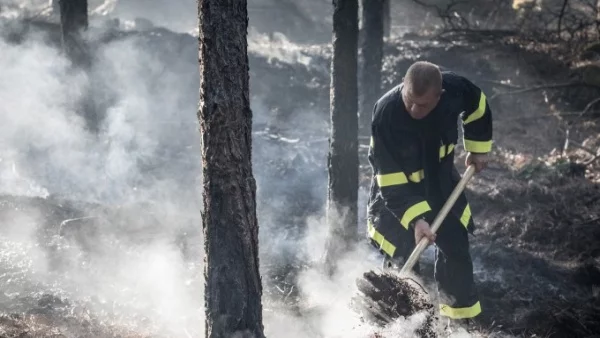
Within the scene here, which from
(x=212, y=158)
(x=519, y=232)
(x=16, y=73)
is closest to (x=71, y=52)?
(x=16, y=73)

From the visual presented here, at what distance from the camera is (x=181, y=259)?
6715 millimetres

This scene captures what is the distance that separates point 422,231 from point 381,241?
599mm

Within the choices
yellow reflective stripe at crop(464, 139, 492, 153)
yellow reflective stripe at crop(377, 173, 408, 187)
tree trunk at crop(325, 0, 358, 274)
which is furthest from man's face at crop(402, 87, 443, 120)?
tree trunk at crop(325, 0, 358, 274)

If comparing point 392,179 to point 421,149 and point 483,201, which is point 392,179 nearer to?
point 421,149

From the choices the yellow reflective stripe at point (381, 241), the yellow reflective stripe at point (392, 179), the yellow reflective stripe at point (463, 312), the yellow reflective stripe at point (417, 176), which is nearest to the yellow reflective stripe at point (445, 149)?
the yellow reflective stripe at point (417, 176)

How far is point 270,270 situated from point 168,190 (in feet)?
10.9

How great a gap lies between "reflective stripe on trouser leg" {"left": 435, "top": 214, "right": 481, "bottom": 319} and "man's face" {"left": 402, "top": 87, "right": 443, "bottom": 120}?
95cm

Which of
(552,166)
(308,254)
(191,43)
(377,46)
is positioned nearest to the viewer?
(308,254)

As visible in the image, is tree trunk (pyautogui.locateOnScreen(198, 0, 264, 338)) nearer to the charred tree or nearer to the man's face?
the man's face

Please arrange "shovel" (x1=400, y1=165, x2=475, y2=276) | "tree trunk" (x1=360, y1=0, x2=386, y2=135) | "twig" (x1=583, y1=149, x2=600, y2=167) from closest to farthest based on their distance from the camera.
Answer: "shovel" (x1=400, y1=165, x2=475, y2=276) → "twig" (x1=583, y1=149, x2=600, y2=167) → "tree trunk" (x1=360, y1=0, x2=386, y2=135)

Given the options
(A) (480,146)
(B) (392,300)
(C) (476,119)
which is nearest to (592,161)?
(A) (480,146)

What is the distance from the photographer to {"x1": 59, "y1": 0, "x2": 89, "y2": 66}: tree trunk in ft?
31.6

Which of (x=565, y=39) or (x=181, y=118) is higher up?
(x=565, y=39)

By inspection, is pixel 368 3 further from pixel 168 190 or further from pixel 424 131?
pixel 424 131
